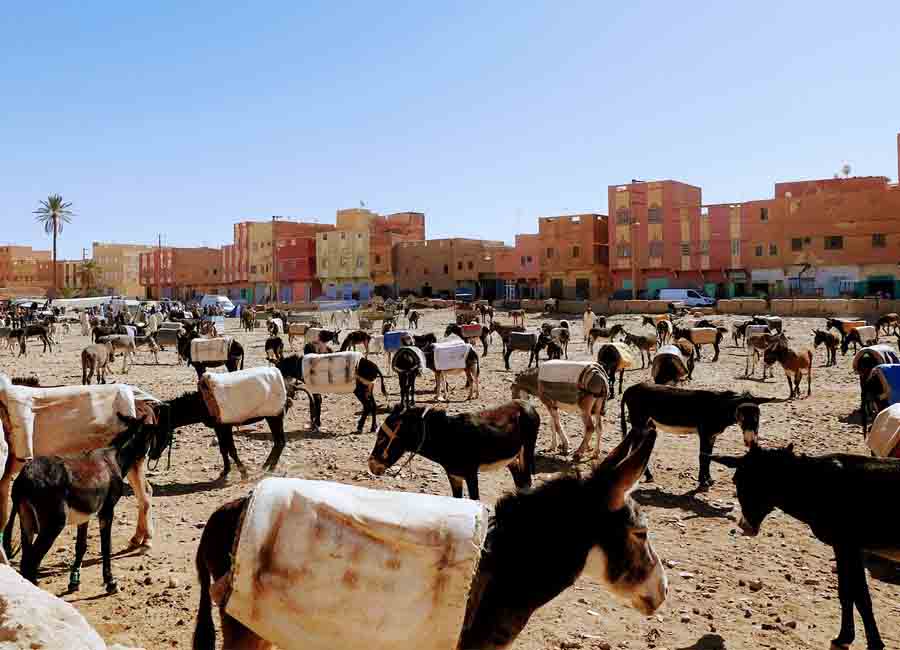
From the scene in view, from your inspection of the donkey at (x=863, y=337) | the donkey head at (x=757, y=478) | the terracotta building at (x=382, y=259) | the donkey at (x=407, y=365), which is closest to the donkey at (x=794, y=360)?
the donkey at (x=407, y=365)

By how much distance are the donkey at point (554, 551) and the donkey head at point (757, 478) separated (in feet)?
6.82

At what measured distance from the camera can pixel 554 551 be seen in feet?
10.2

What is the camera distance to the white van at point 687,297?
48781mm

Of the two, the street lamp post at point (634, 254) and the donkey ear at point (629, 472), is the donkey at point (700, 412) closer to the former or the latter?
the donkey ear at point (629, 472)

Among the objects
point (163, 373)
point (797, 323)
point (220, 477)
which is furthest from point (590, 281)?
point (220, 477)

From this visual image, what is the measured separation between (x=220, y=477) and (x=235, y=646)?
651cm

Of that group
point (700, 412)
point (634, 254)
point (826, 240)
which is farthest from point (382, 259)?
point (700, 412)

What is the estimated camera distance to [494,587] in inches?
120

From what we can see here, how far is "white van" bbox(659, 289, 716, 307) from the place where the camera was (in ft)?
160

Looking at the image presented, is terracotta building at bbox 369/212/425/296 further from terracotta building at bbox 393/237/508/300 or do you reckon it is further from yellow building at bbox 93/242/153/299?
yellow building at bbox 93/242/153/299

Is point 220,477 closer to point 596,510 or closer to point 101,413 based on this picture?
point 101,413

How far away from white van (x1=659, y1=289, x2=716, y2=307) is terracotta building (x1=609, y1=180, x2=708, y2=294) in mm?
2867

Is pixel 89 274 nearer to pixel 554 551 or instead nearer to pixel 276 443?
pixel 276 443

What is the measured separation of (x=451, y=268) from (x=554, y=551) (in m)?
70.3
